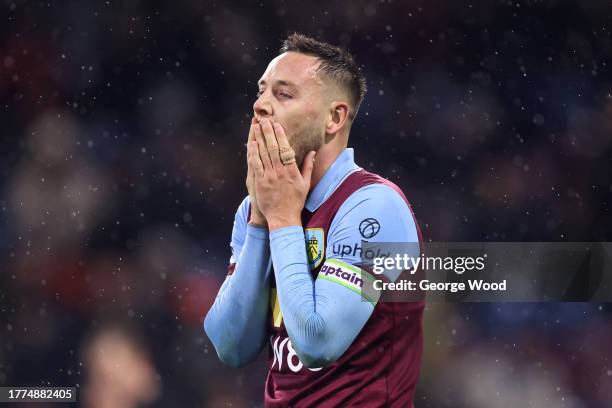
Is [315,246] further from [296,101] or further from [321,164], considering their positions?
[296,101]

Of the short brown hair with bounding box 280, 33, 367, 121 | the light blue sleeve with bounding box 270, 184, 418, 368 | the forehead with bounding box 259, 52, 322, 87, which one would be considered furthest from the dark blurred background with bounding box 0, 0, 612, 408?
the light blue sleeve with bounding box 270, 184, 418, 368

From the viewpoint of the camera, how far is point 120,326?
5.25 m

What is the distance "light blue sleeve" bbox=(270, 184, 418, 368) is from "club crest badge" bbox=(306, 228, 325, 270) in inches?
1.2

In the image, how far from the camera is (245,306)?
202 centimetres

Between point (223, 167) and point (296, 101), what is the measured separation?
3386mm

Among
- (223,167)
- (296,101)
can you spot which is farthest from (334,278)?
(223,167)

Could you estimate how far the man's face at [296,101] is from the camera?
2041 millimetres

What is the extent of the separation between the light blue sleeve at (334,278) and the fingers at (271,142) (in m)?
0.17

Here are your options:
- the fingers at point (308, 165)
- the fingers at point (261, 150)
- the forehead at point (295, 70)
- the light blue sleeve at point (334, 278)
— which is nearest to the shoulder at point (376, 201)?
the light blue sleeve at point (334, 278)

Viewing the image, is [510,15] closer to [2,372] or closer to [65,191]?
[65,191]

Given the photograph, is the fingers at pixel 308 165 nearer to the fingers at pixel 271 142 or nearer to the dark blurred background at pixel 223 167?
the fingers at pixel 271 142

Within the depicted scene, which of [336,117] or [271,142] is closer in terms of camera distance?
[271,142]

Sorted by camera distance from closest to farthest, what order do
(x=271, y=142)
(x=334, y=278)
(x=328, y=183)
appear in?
1. (x=334, y=278)
2. (x=271, y=142)
3. (x=328, y=183)

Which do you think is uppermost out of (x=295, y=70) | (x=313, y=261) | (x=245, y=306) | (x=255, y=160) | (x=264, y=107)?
(x=295, y=70)
